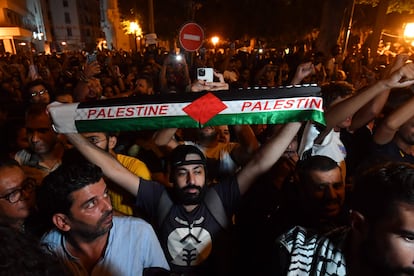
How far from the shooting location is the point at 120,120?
8.27 ft

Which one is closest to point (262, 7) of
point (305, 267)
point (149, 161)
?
point (149, 161)

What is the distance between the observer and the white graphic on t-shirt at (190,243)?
252 cm

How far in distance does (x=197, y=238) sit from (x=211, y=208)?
0.80 ft

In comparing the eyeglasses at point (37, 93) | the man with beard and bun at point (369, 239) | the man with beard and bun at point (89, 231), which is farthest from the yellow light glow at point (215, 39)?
the man with beard and bun at point (369, 239)

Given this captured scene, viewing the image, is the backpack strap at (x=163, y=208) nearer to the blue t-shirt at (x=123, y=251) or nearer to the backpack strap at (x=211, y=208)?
the backpack strap at (x=211, y=208)

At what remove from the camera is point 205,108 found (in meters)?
2.44

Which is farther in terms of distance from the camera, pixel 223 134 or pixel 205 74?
pixel 223 134

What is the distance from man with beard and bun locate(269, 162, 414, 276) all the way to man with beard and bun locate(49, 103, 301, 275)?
26.1 inches

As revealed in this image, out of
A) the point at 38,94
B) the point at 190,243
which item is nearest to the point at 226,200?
the point at 190,243

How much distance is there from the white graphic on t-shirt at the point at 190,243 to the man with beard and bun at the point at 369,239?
656 millimetres

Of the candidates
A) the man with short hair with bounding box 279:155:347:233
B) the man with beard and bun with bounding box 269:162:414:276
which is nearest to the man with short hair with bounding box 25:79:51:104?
the man with short hair with bounding box 279:155:347:233

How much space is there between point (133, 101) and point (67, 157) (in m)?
1.10

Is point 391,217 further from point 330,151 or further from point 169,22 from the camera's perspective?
point 169,22

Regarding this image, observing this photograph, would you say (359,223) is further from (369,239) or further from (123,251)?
(123,251)
